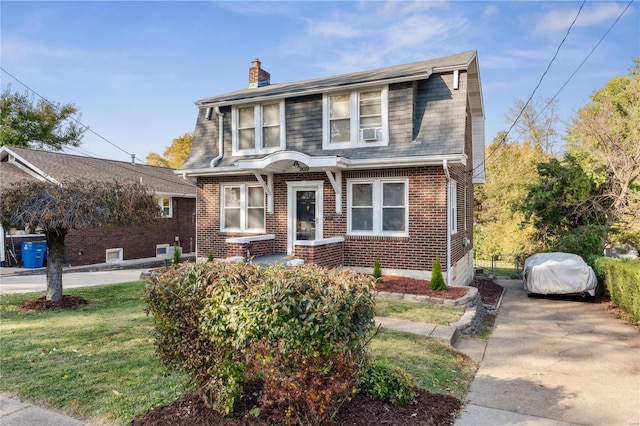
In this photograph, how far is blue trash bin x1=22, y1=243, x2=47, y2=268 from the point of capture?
1525 cm

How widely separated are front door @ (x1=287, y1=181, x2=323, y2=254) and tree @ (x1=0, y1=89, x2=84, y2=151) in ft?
87.8

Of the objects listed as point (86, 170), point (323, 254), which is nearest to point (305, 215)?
point (323, 254)

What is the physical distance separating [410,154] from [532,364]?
19.3ft

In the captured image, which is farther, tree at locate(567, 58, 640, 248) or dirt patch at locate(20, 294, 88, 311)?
tree at locate(567, 58, 640, 248)

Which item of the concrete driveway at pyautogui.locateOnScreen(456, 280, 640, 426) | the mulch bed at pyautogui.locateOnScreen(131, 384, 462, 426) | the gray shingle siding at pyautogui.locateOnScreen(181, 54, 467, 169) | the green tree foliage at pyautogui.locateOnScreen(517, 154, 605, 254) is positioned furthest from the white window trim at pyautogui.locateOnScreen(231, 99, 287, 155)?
the green tree foliage at pyautogui.locateOnScreen(517, 154, 605, 254)

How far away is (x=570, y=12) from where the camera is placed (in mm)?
9062

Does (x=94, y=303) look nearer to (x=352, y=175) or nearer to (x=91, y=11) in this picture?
(x=352, y=175)

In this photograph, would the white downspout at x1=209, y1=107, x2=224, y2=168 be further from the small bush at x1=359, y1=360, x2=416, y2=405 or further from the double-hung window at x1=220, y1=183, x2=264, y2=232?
the small bush at x1=359, y1=360, x2=416, y2=405

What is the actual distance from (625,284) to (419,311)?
15.9 feet

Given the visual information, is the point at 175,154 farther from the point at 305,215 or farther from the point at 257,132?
the point at 305,215

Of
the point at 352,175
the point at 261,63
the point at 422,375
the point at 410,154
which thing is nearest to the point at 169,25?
the point at 261,63

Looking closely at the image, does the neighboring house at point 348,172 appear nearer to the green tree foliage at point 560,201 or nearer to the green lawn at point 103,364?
the green tree foliage at point 560,201

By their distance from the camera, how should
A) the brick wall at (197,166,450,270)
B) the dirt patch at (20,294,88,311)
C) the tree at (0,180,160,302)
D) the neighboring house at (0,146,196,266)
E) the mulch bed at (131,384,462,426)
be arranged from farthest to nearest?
1. the neighboring house at (0,146,196,266)
2. the brick wall at (197,166,450,270)
3. the dirt patch at (20,294,88,311)
4. the tree at (0,180,160,302)
5. the mulch bed at (131,384,462,426)

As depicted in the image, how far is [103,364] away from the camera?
4.70m
